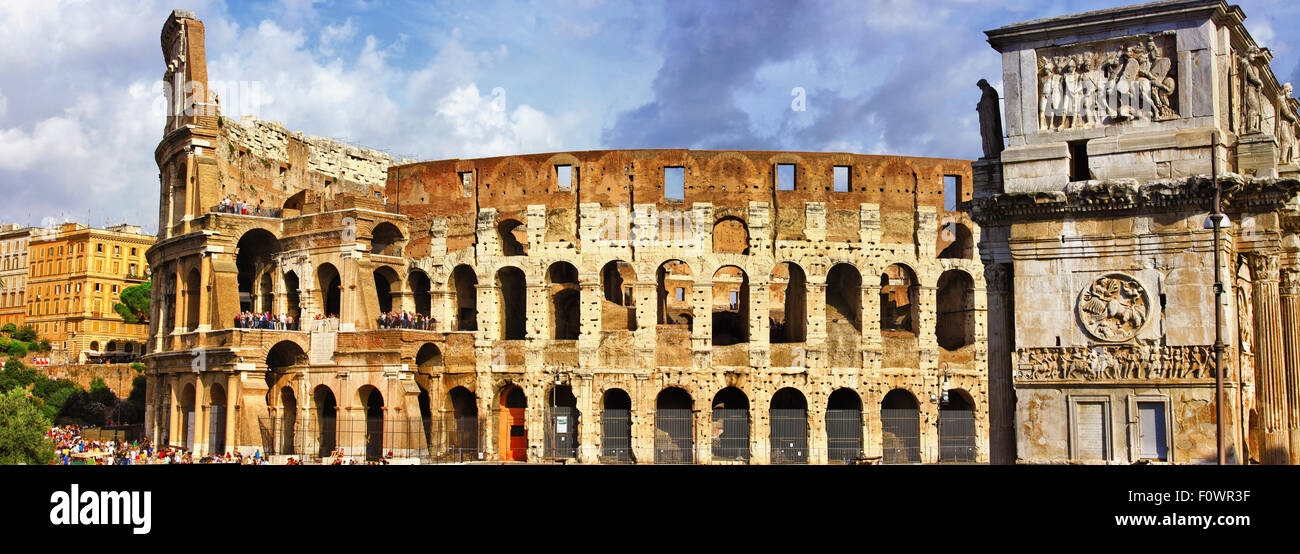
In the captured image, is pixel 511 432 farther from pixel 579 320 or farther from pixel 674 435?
pixel 674 435

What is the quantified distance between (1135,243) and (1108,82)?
8.17ft

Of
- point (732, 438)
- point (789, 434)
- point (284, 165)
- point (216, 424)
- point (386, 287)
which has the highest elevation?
point (284, 165)

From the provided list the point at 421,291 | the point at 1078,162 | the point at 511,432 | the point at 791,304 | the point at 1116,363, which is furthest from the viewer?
the point at 421,291

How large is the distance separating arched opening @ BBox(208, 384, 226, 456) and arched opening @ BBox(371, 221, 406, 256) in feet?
24.9

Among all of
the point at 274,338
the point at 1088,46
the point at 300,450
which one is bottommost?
the point at 300,450

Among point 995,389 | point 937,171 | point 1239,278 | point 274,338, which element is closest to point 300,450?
point 274,338

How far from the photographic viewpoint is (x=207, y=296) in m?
44.6

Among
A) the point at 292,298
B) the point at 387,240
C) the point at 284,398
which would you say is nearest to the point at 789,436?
the point at 387,240

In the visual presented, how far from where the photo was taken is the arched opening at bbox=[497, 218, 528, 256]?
45.7 m

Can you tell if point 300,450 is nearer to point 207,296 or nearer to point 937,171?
point 207,296

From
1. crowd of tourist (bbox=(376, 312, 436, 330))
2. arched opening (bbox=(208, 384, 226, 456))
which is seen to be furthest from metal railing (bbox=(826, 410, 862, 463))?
arched opening (bbox=(208, 384, 226, 456))

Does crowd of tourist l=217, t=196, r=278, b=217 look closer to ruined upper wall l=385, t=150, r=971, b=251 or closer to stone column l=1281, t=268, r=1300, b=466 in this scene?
ruined upper wall l=385, t=150, r=971, b=251

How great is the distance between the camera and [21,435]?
2966 cm

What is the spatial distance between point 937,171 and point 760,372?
9.59 metres
